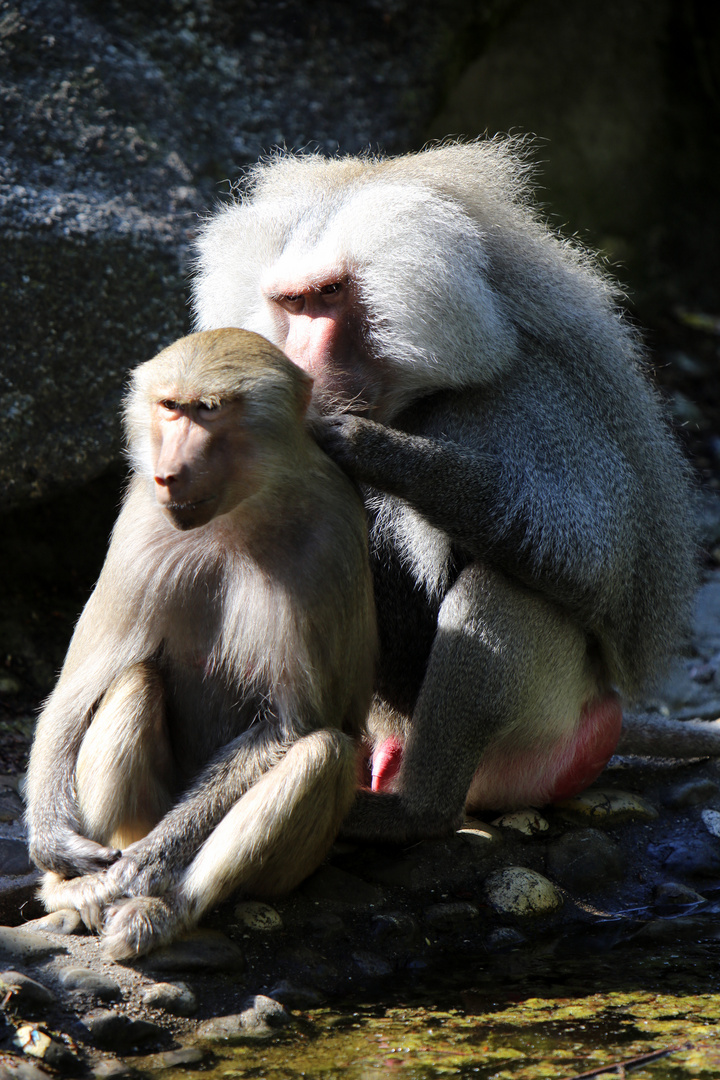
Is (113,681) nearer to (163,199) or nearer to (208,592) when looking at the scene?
(208,592)

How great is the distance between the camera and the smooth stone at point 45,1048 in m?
2.43

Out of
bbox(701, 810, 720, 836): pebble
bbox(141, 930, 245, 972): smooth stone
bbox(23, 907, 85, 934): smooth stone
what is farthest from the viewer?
bbox(701, 810, 720, 836): pebble

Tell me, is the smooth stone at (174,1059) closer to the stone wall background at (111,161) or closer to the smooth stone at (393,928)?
the smooth stone at (393,928)

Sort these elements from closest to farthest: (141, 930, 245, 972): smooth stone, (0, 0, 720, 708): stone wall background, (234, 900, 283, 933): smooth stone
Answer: (141, 930, 245, 972): smooth stone
(234, 900, 283, 933): smooth stone
(0, 0, 720, 708): stone wall background

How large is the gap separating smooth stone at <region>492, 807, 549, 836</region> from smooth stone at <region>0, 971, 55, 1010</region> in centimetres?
156

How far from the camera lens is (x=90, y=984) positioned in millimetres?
2609

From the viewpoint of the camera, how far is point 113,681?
3.02 metres

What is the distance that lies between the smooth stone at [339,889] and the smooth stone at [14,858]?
0.86 metres

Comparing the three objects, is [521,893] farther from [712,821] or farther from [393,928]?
[712,821]

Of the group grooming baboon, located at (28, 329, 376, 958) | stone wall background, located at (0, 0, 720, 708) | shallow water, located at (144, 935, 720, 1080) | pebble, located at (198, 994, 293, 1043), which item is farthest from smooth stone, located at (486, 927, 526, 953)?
stone wall background, located at (0, 0, 720, 708)

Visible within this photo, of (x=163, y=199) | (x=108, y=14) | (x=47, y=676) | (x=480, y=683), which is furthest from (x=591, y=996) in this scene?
(x=108, y=14)

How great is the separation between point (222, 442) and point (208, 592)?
434mm

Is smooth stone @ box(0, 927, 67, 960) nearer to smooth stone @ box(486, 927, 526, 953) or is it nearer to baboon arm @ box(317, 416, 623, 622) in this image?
smooth stone @ box(486, 927, 526, 953)

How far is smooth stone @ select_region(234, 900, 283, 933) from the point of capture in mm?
2959
